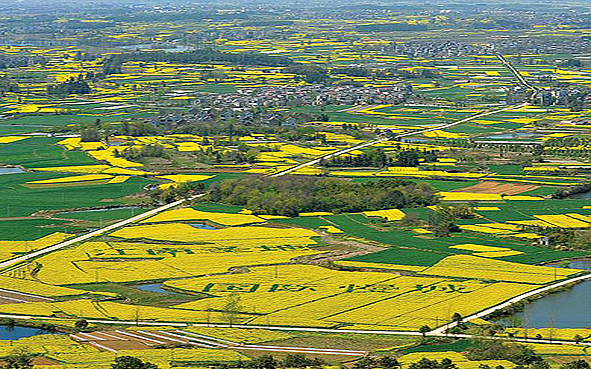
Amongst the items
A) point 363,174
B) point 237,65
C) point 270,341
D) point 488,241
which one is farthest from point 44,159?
point 237,65

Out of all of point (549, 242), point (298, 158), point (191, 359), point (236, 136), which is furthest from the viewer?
point (236, 136)

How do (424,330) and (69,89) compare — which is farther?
(69,89)

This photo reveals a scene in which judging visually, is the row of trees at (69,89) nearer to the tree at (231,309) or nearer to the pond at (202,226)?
the pond at (202,226)

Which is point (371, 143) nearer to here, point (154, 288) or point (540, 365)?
point (154, 288)

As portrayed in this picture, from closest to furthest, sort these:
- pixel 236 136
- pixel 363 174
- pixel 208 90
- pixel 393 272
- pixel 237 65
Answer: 1. pixel 393 272
2. pixel 363 174
3. pixel 236 136
4. pixel 208 90
5. pixel 237 65

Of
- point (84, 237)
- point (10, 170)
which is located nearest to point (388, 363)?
point (84, 237)

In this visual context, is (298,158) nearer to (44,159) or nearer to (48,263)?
(44,159)

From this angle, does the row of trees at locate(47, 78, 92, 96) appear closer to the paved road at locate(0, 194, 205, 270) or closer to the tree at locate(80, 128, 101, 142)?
the tree at locate(80, 128, 101, 142)
